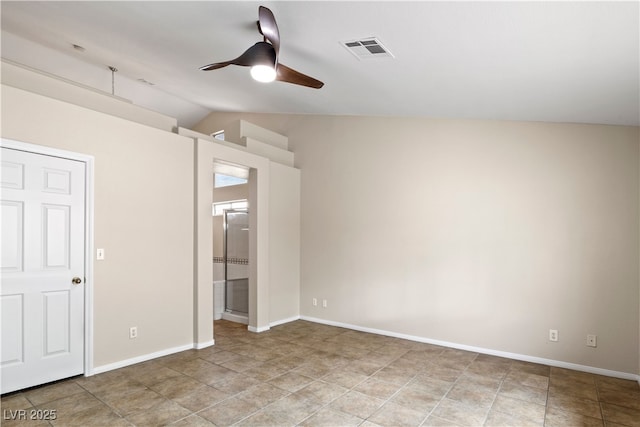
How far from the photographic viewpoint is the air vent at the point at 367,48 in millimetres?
2811

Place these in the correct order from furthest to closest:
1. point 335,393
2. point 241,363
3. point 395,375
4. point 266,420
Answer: point 241,363, point 395,375, point 335,393, point 266,420

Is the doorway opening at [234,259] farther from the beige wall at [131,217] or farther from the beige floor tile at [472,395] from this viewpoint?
the beige floor tile at [472,395]

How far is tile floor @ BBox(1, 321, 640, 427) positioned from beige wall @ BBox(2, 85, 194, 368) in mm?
364

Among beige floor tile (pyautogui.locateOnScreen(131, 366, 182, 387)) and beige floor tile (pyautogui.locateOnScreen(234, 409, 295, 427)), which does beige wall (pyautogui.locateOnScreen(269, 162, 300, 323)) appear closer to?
beige floor tile (pyautogui.locateOnScreen(131, 366, 182, 387))

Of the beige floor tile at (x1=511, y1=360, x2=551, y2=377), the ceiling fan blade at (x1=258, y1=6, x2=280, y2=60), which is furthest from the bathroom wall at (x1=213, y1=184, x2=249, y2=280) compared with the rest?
the beige floor tile at (x1=511, y1=360, x2=551, y2=377)

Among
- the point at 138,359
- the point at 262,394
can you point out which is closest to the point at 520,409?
the point at 262,394

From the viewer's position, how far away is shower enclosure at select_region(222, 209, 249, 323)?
19.0 ft

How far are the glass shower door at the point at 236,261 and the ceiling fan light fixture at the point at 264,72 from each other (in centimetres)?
360

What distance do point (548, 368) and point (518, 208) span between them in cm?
173

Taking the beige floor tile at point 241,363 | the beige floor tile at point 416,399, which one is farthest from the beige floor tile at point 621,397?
the beige floor tile at point 241,363

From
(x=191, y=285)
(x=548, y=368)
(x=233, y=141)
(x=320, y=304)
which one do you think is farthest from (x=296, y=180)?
(x=548, y=368)

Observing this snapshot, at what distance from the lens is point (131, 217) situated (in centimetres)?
385

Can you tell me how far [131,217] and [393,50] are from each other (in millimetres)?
3068

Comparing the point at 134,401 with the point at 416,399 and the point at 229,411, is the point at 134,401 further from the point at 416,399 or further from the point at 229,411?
the point at 416,399
